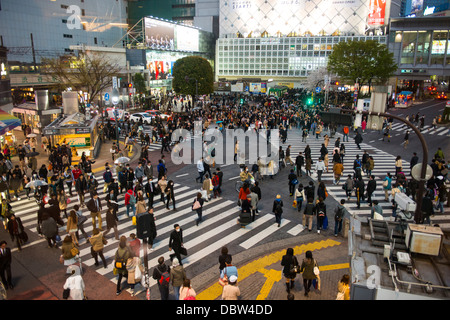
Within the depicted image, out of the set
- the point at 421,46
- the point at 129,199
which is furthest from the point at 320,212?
the point at 421,46

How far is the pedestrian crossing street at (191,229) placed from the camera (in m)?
10.8

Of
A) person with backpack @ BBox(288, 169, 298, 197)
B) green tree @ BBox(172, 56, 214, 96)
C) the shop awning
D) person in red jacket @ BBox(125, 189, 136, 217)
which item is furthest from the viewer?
green tree @ BBox(172, 56, 214, 96)

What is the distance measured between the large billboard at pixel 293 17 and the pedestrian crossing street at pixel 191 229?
8589cm

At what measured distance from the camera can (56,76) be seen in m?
39.3

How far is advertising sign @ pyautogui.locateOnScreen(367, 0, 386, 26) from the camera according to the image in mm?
83500

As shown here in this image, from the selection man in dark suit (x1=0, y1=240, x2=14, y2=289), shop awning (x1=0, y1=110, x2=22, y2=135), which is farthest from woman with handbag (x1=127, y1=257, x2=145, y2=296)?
shop awning (x1=0, y1=110, x2=22, y2=135)

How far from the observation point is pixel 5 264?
28.6ft

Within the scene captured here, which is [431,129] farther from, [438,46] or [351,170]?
[438,46]

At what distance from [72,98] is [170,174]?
14.4m

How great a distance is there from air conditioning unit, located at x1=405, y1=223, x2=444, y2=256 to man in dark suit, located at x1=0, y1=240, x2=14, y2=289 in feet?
33.2

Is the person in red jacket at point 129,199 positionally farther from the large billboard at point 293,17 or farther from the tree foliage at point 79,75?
the large billboard at point 293,17

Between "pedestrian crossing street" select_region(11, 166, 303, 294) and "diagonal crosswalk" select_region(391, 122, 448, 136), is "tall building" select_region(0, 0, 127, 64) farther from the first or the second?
"diagonal crosswalk" select_region(391, 122, 448, 136)

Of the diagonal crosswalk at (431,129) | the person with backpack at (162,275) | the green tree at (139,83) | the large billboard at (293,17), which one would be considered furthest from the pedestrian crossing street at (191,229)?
the large billboard at (293,17)
